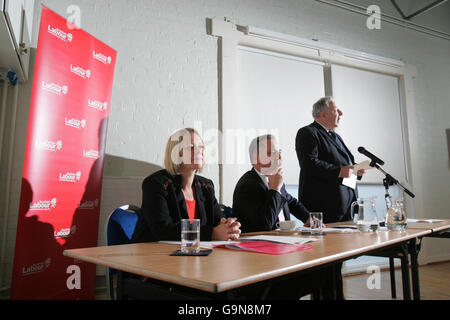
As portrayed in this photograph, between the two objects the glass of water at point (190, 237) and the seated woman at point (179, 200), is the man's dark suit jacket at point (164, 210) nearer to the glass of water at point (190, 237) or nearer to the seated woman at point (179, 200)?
the seated woman at point (179, 200)

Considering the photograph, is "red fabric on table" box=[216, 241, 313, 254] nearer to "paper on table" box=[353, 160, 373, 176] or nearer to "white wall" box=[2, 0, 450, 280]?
"paper on table" box=[353, 160, 373, 176]

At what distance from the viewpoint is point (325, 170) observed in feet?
7.80

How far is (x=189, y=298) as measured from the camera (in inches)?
32.2

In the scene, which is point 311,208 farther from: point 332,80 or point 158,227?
point 332,80

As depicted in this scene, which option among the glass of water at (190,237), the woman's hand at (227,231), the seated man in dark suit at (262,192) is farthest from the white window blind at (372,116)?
the glass of water at (190,237)

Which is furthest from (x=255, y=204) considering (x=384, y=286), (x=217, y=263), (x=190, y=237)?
(x=384, y=286)

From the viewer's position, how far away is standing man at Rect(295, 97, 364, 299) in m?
2.41

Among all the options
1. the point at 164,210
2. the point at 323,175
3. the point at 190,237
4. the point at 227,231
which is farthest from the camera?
the point at 323,175

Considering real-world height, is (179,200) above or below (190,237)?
above

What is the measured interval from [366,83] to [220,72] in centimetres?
202

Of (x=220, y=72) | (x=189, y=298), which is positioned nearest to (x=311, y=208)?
(x=220, y=72)

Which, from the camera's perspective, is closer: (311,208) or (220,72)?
(311,208)

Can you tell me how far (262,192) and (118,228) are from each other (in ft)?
2.58

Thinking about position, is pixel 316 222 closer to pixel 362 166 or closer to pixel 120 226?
pixel 362 166
